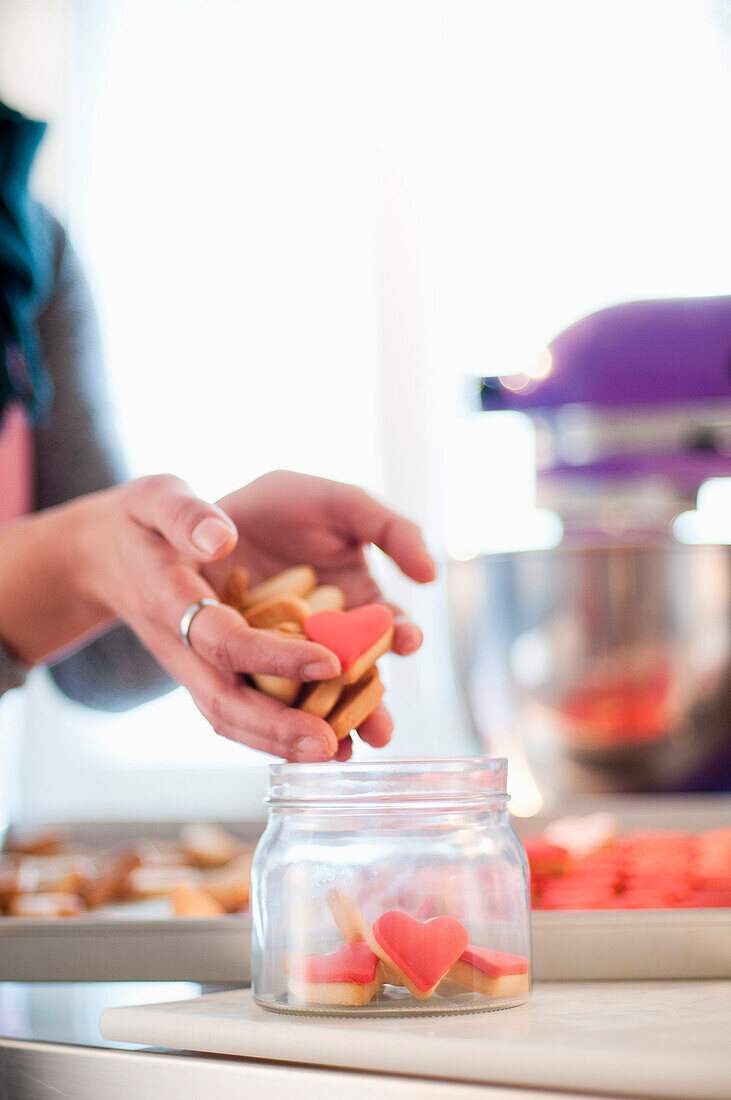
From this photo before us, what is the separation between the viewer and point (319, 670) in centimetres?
41

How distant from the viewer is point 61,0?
193cm

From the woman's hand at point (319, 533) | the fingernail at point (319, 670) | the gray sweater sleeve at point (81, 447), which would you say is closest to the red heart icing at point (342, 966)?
the fingernail at point (319, 670)

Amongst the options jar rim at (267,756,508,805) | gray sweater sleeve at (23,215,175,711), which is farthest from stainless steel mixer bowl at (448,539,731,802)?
jar rim at (267,756,508,805)

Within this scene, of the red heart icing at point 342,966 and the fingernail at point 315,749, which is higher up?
the fingernail at point 315,749

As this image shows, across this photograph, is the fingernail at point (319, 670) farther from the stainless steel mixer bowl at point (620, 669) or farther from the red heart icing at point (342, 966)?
the stainless steel mixer bowl at point (620, 669)

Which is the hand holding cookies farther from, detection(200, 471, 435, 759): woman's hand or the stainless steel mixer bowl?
the stainless steel mixer bowl

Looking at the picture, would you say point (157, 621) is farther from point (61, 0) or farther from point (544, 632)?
point (61, 0)

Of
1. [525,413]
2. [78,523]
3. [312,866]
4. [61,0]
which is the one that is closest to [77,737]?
[525,413]

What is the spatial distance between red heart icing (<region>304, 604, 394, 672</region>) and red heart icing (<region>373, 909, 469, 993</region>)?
12 centimetres

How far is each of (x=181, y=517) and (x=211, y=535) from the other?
0.02 metres

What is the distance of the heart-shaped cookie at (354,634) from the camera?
0.43m

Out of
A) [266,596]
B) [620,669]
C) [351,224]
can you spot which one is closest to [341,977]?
[266,596]

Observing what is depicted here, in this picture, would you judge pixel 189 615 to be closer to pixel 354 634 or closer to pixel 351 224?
pixel 354 634

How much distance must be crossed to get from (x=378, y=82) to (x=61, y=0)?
567 mm
